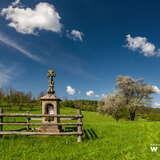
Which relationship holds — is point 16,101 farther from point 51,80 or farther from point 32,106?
point 51,80

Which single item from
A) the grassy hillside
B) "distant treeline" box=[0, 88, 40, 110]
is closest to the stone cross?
the grassy hillside

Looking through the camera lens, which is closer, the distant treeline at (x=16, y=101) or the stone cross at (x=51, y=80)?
the stone cross at (x=51, y=80)

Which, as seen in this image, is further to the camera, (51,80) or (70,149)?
(51,80)

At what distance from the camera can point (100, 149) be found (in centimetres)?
Result: 1814

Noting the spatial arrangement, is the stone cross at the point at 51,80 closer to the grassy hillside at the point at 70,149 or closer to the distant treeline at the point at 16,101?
the grassy hillside at the point at 70,149

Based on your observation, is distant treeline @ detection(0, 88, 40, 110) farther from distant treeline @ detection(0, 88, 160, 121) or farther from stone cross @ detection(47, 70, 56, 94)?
stone cross @ detection(47, 70, 56, 94)

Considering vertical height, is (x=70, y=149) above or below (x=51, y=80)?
below

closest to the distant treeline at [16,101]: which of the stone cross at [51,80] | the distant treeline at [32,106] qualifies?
the distant treeline at [32,106]

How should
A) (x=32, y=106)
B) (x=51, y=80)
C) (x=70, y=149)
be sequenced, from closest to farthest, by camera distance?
(x=70, y=149) → (x=51, y=80) → (x=32, y=106)

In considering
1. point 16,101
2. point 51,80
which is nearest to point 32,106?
point 16,101

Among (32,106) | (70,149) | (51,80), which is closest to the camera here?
(70,149)

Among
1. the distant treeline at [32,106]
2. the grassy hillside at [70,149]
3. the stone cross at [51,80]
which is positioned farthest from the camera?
the distant treeline at [32,106]

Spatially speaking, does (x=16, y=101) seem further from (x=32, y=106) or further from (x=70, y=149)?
(x=70, y=149)

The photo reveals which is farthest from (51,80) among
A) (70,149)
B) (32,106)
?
(32,106)
